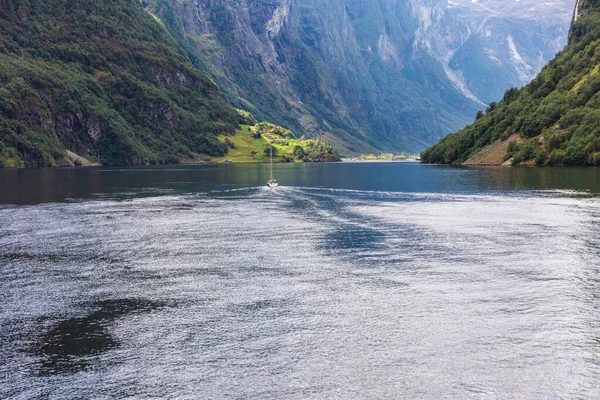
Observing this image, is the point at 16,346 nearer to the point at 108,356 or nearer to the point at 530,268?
the point at 108,356

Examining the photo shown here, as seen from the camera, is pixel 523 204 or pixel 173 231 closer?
pixel 173 231

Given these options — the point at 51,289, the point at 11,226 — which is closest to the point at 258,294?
the point at 51,289

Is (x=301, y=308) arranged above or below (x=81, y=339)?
above

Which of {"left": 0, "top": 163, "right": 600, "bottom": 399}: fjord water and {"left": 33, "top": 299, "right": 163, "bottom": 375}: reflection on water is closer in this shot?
{"left": 0, "top": 163, "right": 600, "bottom": 399}: fjord water

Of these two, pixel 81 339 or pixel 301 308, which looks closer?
pixel 81 339

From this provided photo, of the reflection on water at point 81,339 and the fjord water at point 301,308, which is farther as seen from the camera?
the reflection on water at point 81,339

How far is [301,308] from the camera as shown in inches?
1754

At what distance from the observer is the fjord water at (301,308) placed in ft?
106

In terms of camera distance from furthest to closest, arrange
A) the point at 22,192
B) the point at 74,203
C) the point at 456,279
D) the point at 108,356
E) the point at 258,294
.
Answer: the point at 22,192 < the point at 74,203 < the point at 456,279 < the point at 258,294 < the point at 108,356

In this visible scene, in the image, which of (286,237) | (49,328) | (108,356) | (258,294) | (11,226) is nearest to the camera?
(108,356)

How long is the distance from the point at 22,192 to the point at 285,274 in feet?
344

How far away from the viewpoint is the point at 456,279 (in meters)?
53.0

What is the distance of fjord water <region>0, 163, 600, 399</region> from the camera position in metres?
32.4

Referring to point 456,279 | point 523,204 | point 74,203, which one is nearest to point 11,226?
point 74,203
